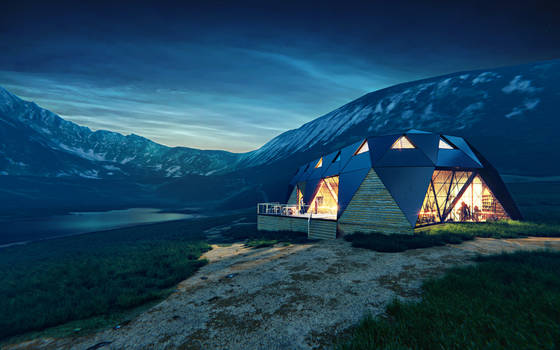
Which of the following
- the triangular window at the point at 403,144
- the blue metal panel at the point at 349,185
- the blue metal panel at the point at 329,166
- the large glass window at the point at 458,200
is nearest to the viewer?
the large glass window at the point at 458,200

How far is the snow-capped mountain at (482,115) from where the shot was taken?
54406 millimetres

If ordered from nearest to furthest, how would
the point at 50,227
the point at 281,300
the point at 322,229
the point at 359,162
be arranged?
the point at 281,300, the point at 322,229, the point at 359,162, the point at 50,227

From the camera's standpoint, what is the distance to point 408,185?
15281mm

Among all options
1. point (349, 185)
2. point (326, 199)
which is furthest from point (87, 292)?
point (326, 199)

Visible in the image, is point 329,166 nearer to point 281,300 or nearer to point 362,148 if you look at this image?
point 362,148

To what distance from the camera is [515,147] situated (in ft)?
183

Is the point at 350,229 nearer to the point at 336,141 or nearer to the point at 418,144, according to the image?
the point at 418,144

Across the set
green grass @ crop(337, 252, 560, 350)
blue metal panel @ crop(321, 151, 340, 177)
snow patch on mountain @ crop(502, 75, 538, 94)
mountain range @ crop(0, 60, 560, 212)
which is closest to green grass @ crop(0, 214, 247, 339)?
green grass @ crop(337, 252, 560, 350)

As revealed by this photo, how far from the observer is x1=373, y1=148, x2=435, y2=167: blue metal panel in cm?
1599

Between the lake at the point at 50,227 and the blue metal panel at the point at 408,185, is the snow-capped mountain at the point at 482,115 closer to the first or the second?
the blue metal panel at the point at 408,185

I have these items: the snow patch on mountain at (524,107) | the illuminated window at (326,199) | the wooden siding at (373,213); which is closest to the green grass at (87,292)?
the wooden siding at (373,213)

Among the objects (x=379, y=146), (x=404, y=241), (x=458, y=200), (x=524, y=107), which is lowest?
(x=404, y=241)

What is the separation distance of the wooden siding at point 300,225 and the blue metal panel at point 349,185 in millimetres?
1545

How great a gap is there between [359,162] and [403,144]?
379cm
